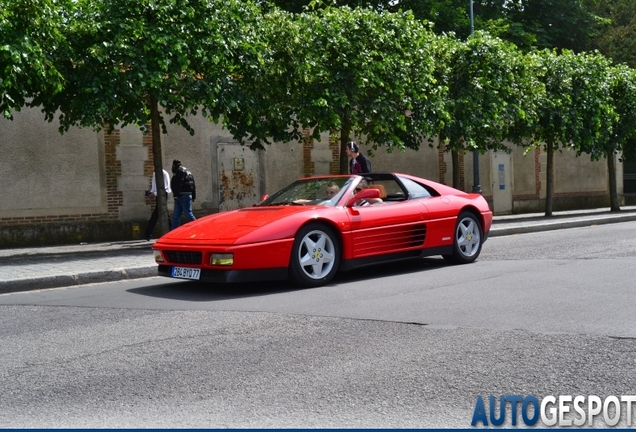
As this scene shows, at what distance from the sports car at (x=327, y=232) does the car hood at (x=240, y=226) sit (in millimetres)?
11

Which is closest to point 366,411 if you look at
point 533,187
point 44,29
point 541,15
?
point 44,29

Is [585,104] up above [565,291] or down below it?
above

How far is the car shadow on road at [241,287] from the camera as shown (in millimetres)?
8250

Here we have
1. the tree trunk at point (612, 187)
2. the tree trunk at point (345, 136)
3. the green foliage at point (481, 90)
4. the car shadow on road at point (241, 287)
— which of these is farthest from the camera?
the tree trunk at point (612, 187)

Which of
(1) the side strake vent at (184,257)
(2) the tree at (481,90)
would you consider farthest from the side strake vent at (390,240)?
(2) the tree at (481,90)

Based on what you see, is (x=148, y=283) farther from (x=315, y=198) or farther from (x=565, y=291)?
(x=565, y=291)

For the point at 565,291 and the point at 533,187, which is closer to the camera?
the point at 565,291

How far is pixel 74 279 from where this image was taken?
10148 mm

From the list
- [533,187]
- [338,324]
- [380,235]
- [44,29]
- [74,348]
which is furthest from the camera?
[533,187]

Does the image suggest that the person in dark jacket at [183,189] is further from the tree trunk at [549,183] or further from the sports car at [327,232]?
the tree trunk at [549,183]

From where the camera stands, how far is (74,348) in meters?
5.84

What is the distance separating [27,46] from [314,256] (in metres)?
6.42

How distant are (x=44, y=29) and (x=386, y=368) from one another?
397 inches

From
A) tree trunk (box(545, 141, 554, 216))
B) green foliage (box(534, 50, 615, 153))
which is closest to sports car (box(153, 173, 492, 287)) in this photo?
green foliage (box(534, 50, 615, 153))
